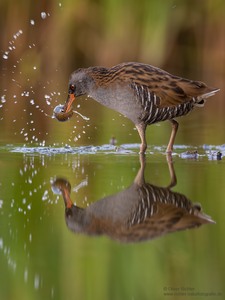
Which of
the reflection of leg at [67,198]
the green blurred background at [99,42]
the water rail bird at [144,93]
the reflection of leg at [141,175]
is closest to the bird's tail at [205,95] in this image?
the water rail bird at [144,93]

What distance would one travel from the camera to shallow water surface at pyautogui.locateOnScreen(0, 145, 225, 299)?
514 centimetres

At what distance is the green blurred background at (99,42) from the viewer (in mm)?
16344

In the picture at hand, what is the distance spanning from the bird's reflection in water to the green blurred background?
694 cm

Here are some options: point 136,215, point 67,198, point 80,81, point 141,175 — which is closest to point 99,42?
point 80,81

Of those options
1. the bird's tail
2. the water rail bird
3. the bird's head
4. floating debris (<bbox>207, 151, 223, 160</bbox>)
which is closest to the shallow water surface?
floating debris (<bbox>207, 151, 223, 160</bbox>)

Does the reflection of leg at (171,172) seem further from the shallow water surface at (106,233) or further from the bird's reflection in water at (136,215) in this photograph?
the bird's reflection in water at (136,215)

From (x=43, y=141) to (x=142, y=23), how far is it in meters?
7.18

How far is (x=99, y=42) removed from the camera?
18.8 m

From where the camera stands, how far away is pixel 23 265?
541 cm

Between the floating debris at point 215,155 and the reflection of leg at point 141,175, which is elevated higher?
the floating debris at point 215,155

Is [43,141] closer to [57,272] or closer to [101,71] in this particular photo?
[101,71]

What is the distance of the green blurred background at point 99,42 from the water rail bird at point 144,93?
3.98m

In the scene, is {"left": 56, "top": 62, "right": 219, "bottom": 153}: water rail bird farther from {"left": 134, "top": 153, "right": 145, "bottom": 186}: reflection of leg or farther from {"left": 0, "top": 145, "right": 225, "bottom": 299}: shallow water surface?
{"left": 0, "top": 145, "right": 225, "bottom": 299}: shallow water surface

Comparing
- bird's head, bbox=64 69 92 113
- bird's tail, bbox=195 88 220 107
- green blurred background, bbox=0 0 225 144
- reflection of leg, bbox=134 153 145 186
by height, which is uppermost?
green blurred background, bbox=0 0 225 144
